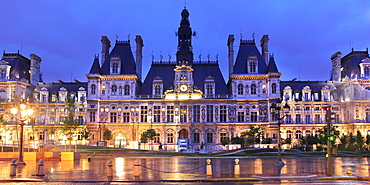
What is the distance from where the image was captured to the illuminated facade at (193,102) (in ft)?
215

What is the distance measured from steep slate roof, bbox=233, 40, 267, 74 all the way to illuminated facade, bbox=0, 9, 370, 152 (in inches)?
7.3

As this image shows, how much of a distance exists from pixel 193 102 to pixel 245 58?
1325 cm

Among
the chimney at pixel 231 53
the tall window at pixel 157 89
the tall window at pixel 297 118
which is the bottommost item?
the tall window at pixel 297 118

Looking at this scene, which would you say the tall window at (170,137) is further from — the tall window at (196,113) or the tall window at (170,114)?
the tall window at (196,113)

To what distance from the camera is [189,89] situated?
66938mm

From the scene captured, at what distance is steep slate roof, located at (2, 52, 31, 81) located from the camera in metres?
69.8

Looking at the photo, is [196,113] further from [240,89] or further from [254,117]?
[254,117]

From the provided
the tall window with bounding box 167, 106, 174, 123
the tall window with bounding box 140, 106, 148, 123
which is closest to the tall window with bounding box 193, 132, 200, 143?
the tall window with bounding box 167, 106, 174, 123

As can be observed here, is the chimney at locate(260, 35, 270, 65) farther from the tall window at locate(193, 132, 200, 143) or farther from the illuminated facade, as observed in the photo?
the tall window at locate(193, 132, 200, 143)

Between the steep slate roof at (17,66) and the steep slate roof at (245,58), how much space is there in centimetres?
4131

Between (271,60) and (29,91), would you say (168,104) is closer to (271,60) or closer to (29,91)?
(271,60)

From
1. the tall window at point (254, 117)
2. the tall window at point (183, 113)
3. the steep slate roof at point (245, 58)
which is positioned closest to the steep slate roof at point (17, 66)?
the tall window at point (183, 113)

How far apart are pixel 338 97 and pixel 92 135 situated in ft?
153

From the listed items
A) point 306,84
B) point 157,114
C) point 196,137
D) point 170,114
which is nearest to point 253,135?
point 196,137
